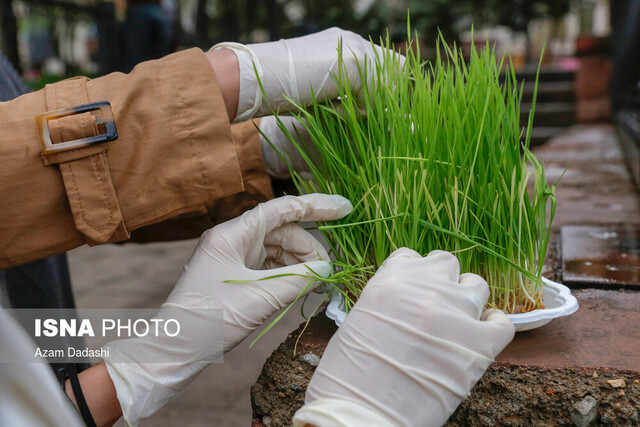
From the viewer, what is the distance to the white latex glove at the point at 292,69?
105cm

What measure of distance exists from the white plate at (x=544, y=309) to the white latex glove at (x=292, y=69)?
39 centimetres

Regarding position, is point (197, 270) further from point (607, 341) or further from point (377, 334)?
point (607, 341)

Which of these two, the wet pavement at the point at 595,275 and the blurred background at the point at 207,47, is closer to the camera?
the wet pavement at the point at 595,275

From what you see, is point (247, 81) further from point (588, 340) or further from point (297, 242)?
point (588, 340)

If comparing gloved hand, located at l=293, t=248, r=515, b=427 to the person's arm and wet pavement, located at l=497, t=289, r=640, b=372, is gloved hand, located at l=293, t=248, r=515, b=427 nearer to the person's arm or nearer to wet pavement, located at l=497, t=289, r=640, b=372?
wet pavement, located at l=497, t=289, r=640, b=372

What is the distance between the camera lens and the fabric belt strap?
2.92ft

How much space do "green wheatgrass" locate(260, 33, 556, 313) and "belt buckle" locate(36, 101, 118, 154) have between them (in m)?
0.31

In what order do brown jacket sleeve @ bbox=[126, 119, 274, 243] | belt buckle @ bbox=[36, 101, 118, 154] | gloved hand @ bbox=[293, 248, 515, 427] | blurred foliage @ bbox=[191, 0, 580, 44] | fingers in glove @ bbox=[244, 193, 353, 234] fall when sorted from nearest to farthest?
gloved hand @ bbox=[293, 248, 515, 427], belt buckle @ bbox=[36, 101, 118, 154], fingers in glove @ bbox=[244, 193, 353, 234], brown jacket sleeve @ bbox=[126, 119, 274, 243], blurred foliage @ bbox=[191, 0, 580, 44]

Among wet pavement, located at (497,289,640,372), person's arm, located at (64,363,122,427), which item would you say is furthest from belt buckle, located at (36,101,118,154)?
wet pavement, located at (497,289,640,372)

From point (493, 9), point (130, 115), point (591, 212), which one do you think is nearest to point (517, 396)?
point (130, 115)

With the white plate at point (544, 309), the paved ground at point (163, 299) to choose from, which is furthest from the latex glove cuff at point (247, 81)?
the paved ground at point (163, 299)

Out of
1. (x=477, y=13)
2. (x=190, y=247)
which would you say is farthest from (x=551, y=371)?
(x=477, y=13)

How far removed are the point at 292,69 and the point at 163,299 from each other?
2.46 m

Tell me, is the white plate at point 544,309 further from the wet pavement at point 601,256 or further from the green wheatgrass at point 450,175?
the wet pavement at point 601,256
